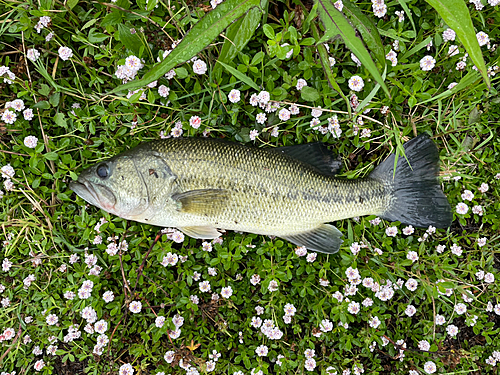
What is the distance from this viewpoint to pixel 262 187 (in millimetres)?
2295

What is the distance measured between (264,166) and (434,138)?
154 cm

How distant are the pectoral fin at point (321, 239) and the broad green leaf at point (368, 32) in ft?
4.27

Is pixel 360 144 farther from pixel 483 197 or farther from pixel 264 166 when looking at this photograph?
pixel 483 197

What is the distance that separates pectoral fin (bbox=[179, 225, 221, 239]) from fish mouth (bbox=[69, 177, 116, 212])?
0.58m

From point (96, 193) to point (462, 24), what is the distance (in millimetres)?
2611

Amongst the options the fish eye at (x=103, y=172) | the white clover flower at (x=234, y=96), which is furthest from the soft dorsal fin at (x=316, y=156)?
the fish eye at (x=103, y=172)

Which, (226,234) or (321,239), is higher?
(321,239)

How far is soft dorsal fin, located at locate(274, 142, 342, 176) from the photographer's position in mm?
2469

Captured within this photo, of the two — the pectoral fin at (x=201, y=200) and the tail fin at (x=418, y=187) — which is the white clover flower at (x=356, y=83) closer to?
the tail fin at (x=418, y=187)

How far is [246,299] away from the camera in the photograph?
2527mm

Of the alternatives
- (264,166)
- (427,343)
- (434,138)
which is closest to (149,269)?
(264,166)

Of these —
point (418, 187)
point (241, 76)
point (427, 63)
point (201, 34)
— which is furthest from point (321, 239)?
point (201, 34)

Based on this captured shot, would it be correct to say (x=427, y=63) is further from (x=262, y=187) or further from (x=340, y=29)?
(x=262, y=187)

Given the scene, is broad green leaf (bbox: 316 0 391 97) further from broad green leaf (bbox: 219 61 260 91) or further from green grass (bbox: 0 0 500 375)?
broad green leaf (bbox: 219 61 260 91)
